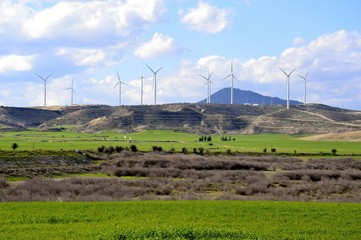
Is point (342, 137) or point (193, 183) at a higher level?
point (342, 137)

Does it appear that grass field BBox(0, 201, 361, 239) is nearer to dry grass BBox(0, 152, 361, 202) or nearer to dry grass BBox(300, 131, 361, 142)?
dry grass BBox(0, 152, 361, 202)

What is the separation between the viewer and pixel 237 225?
110 feet

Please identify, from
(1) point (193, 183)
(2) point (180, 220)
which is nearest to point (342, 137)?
(1) point (193, 183)

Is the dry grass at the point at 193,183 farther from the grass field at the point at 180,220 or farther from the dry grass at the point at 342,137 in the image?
the dry grass at the point at 342,137

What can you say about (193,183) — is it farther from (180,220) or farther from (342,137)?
(342,137)

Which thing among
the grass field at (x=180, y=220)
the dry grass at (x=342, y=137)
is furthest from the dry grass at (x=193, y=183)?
the dry grass at (x=342, y=137)

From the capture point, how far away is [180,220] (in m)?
35.0

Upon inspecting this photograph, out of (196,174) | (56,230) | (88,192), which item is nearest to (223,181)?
(196,174)

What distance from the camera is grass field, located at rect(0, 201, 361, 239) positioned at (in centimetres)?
2919

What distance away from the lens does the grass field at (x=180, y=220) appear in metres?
29.2

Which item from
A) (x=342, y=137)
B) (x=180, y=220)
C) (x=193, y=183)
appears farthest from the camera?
(x=342, y=137)

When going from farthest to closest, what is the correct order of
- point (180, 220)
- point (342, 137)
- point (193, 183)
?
point (342, 137)
point (193, 183)
point (180, 220)

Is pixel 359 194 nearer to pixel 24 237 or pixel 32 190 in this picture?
pixel 32 190

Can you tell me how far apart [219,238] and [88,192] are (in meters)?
27.1
